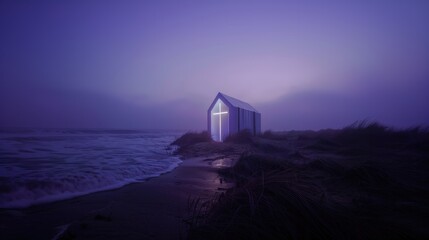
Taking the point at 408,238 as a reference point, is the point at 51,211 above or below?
below

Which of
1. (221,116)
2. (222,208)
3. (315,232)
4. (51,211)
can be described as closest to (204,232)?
(222,208)

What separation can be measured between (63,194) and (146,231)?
2.19 meters

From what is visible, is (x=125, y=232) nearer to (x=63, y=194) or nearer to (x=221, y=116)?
(x=63, y=194)

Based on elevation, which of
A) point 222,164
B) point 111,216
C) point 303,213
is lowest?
point 222,164

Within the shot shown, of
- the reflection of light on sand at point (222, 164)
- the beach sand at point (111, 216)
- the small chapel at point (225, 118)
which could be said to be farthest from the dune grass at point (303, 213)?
the small chapel at point (225, 118)

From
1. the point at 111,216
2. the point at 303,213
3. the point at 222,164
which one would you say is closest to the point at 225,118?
the point at 222,164

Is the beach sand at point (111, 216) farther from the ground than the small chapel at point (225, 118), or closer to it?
closer to it

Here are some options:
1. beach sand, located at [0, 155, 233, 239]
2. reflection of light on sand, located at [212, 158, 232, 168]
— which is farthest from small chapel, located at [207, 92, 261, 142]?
beach sand, located at [0, 155, 233, 239]

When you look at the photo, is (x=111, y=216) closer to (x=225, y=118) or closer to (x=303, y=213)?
(x=303, y=213)

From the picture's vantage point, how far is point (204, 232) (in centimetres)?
156

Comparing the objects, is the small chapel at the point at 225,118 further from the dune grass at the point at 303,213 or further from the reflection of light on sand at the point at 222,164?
the dune grass at the point at 303,213

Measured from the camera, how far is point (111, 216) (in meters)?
2.57

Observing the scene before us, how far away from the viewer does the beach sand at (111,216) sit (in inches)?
84.8

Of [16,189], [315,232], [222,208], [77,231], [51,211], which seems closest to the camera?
[315,232]
